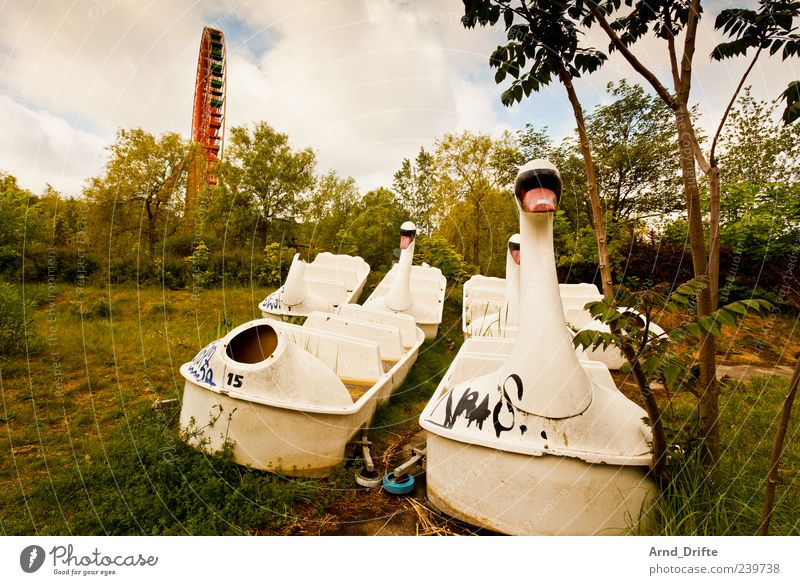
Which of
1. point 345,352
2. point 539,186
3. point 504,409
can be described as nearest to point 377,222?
point 345,352

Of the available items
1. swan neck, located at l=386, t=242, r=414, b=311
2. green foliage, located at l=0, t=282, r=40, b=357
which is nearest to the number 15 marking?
green foliage, located at l=0, t=282, r=40, b=357

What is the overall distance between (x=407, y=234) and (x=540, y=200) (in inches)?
195

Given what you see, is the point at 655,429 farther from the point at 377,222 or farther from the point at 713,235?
the point at 377,222

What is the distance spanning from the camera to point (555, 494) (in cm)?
190

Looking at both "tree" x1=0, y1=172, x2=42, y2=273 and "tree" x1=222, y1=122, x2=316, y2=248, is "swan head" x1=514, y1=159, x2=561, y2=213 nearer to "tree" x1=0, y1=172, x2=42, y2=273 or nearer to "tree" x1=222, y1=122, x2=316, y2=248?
"tree" x1=222, y1=122, x2=316, y2=248

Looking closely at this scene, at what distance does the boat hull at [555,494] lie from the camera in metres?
1.89

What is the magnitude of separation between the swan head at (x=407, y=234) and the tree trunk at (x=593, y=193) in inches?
180

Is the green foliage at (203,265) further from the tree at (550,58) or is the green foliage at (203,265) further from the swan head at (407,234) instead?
the tree at (550,58)

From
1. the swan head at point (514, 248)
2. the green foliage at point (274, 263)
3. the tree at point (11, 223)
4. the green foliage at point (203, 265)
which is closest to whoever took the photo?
the swan head at point (514, 248)

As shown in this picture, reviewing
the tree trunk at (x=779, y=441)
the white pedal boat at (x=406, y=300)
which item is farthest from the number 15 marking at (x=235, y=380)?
the white pedal boat at (x=406, y=300)

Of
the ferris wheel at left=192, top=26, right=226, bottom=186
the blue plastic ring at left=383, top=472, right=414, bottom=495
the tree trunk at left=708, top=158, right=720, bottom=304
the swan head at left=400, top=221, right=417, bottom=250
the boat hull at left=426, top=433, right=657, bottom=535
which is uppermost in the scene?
the ferris wheel at left=192, top=26, right=226, bottom=186

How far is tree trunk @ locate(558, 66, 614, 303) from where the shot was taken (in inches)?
86.6

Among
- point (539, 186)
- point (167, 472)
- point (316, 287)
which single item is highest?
point (539, 186)

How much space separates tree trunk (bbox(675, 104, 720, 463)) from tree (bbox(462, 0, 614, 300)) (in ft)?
1.63
